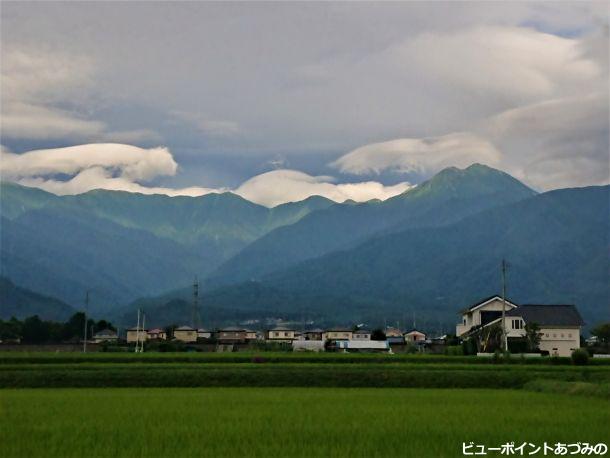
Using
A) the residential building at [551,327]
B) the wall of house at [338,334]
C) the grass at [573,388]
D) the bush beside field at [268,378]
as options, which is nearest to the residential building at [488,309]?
the residential building at [551,327]

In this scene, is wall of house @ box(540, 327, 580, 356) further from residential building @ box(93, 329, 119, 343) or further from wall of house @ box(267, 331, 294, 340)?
residential building @ box(93, 329, 119, 343)

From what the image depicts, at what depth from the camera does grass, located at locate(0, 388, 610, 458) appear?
64.4ft

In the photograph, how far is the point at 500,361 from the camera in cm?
6022

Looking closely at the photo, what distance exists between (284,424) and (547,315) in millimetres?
71023

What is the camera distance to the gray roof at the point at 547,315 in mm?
88562

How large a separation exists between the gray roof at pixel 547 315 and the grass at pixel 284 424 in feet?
183

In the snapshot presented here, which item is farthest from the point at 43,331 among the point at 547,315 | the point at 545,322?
the point at 545,322

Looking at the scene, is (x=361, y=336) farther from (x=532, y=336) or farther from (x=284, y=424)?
(x=284, y=424)

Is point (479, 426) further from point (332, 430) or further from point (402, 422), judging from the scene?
point (332, 430)

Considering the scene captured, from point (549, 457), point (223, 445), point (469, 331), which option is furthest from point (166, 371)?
point (469, 331)

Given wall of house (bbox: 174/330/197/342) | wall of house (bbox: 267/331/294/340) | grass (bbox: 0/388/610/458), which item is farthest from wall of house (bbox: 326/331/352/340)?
grass (bbox: 0/388/610/458)

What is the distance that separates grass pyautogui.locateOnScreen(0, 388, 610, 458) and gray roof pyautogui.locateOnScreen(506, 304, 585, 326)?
55.7m

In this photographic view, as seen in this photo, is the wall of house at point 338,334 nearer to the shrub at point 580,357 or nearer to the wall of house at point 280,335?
the wall of house at point 280,335

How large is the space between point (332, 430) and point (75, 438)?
675cm
